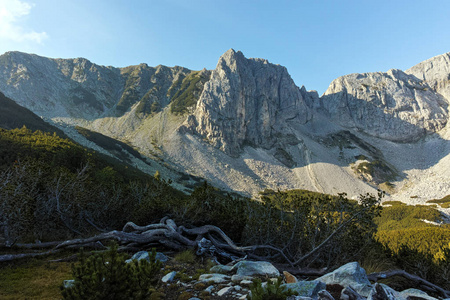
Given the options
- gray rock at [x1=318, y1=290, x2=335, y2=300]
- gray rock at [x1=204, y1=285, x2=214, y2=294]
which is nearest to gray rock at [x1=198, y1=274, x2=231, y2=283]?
gray rock at [x1=204, y1=285, x2=214, y2=294]

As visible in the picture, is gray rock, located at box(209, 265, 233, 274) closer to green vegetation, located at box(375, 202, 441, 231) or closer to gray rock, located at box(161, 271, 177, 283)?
gray rock, located at box(161, 271, 177, 283)

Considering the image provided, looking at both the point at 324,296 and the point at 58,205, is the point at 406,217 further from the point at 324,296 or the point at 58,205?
the point at 58,205

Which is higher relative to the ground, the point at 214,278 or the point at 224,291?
the point at 224,291

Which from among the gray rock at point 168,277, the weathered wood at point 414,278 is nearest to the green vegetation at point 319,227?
the weathered wood at point 414,278

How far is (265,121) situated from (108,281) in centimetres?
10131

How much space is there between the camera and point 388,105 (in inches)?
4616

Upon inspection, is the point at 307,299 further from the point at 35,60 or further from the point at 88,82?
the point at 35,60

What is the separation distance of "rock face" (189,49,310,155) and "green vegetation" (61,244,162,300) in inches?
3183

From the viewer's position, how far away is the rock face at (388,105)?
109250 millimetres

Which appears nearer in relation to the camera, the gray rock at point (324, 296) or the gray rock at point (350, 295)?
the gray rock at point (324, 296)

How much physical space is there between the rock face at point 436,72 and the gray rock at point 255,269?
163914 millimetres

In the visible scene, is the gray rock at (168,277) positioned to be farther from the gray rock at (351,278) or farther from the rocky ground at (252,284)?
the gray rock at (351,278)

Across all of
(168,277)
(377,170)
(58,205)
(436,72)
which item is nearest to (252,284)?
(168,277)

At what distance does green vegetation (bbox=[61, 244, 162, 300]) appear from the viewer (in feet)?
10.7
